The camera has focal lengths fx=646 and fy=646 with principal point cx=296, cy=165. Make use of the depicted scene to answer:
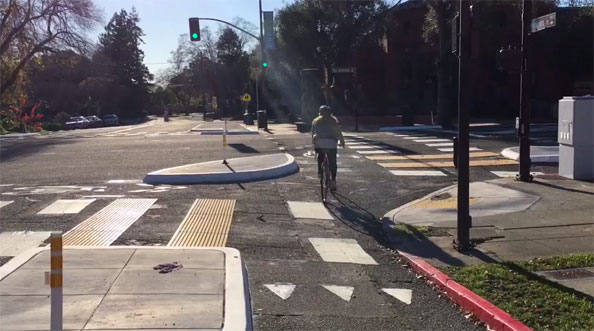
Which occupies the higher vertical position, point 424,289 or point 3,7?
point 3,7

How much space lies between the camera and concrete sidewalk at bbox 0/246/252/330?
5.27 metres

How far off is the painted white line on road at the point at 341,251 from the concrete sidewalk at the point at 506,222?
618mm

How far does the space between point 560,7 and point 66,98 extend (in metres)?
62.3

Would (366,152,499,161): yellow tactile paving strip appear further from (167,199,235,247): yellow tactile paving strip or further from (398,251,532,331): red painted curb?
(398,251,532,331): red painted curb

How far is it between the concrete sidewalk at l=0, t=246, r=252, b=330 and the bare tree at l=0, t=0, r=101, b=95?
44.0 m

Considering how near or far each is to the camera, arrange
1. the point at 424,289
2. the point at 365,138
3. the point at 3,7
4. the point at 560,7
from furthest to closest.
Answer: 1. the point at 3,7
2. the point at 560,7
3. the point at 365,138
4. the point at 424,289

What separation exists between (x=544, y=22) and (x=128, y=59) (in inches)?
3856

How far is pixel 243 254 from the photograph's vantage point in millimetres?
8094

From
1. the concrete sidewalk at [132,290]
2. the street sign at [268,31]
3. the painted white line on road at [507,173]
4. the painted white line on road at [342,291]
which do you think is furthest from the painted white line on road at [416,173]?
the street sign at [268,31]

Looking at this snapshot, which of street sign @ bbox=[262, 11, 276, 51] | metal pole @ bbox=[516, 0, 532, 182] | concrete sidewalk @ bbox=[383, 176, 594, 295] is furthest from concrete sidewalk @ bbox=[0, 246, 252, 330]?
street sign @ bbox=[262, 11, 276, 51]

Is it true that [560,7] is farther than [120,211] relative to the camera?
Yes

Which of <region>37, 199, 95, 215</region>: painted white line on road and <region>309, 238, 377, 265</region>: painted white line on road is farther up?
<region>37, 199, 95, 215</region>: painted white line on road

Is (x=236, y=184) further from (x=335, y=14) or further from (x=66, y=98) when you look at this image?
(x=66, y=98)

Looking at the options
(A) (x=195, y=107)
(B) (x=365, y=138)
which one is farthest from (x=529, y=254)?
(A) (x=195, y=107)
